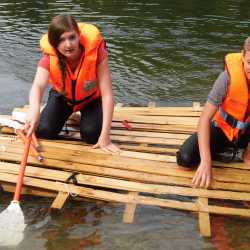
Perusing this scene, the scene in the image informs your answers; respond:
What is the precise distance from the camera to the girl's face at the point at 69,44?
13.7 feet

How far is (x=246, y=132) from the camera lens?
14.1ft

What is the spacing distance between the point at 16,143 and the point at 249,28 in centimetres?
712

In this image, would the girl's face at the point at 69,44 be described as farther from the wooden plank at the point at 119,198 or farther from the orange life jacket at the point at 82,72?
the wooden plank at the point at 119,198

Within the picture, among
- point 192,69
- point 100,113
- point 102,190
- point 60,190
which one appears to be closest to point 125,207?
point 102,190

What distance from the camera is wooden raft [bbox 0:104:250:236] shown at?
3.96 metres

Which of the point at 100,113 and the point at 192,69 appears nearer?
the point at 100,113

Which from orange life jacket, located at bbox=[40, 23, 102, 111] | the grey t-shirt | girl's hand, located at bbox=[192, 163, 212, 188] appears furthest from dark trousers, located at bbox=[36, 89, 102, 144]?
the grey t-shirt

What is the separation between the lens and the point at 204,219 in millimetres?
3754

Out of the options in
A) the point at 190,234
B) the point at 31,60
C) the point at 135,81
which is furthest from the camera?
the point at 31,60

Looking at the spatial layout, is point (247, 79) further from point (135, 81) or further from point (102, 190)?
point (135, 81)

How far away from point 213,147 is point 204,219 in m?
0.81

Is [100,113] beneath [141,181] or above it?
above

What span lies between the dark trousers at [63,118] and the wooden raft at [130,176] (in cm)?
10

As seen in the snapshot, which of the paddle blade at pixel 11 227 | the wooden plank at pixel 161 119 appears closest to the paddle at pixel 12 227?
the paddle blade at pixel 11 227
